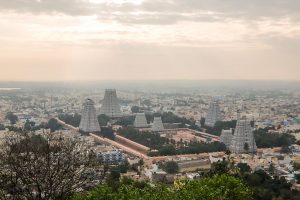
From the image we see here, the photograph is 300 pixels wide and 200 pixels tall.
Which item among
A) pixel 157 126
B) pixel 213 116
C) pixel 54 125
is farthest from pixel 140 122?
pixel 54 125

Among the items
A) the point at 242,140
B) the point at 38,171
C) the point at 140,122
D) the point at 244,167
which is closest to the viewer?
the point at 38,171

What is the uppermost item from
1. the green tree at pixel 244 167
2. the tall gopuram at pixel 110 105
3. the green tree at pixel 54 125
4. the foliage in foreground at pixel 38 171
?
the foliage in foreground at pixel 38 171

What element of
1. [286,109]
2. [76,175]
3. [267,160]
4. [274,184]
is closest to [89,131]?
[267,160]

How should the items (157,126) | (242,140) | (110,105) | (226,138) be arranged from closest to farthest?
(242,140) → (226,138) → (157,126) → (110,105)

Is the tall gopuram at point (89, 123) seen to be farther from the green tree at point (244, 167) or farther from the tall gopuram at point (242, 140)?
the green tree at point (244, 167)

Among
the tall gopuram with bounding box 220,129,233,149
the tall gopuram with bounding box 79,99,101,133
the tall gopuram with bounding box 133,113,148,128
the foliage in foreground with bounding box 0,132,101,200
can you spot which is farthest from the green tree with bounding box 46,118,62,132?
the foliage in foreground with bounding box 0,132,101,200

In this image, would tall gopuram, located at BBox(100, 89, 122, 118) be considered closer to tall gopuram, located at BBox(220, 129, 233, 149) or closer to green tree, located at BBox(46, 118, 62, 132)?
green tree, located at BBox(46, 118, 62, 132)

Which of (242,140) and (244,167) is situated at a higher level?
(242,140)

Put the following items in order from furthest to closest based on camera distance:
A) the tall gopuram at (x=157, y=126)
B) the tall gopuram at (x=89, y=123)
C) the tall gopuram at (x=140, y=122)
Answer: the tall gopuram at (x=140, y=122) < the tall gopuram at (x=157, y=126) < the tall gopuram at (x=89, y=123)

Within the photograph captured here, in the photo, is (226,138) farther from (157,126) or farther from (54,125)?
(54,125)

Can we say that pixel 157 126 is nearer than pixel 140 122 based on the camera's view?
Yes

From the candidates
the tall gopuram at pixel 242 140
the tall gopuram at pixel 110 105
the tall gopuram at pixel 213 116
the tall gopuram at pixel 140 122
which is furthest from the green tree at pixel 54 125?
the tall gopuram at pixel 242 140

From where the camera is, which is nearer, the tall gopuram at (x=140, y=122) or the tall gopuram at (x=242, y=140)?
the tall gopuram at (x=242, y=140)
